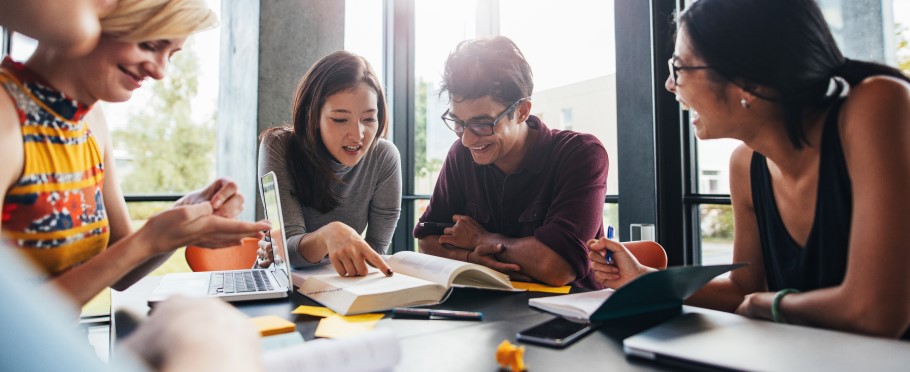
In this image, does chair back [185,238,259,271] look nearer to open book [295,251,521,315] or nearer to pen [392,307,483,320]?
open book [295,251,521,315]

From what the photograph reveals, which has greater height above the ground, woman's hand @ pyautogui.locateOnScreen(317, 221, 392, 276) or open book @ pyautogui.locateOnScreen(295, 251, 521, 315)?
woman's hand @ pyautogui.locateOnScreen(317, 221, 392, 276)

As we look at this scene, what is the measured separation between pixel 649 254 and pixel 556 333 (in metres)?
1.10

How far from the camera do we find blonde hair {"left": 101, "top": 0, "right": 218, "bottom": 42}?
857 mm

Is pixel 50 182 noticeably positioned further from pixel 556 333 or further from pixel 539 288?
pixel 539 288

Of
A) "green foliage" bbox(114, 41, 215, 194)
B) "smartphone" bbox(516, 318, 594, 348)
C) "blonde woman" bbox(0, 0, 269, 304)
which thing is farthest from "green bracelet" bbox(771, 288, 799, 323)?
"green foliage" bbox(114, 41, 215, 194)

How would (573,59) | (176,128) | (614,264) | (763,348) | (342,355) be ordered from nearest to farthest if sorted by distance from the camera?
(342,355), (763,348), (614,264), (573,59), (176,128)

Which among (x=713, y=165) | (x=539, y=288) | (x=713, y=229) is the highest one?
(x=713, y=165)

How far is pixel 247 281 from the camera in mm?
1480

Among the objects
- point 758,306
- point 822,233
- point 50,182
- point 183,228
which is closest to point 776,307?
point 758,306

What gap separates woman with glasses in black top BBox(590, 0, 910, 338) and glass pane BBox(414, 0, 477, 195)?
133 inches

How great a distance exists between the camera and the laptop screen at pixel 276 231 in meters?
1.30

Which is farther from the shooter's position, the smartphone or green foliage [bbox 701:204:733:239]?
green foliage [bbox 701:204:733:239]

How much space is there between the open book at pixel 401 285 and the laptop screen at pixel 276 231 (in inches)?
3.7

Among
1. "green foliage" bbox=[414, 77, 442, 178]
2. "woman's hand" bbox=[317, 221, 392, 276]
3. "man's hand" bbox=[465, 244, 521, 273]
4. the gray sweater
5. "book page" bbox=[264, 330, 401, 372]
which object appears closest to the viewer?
"book page" bbox=[264, 330, 401, 372]
